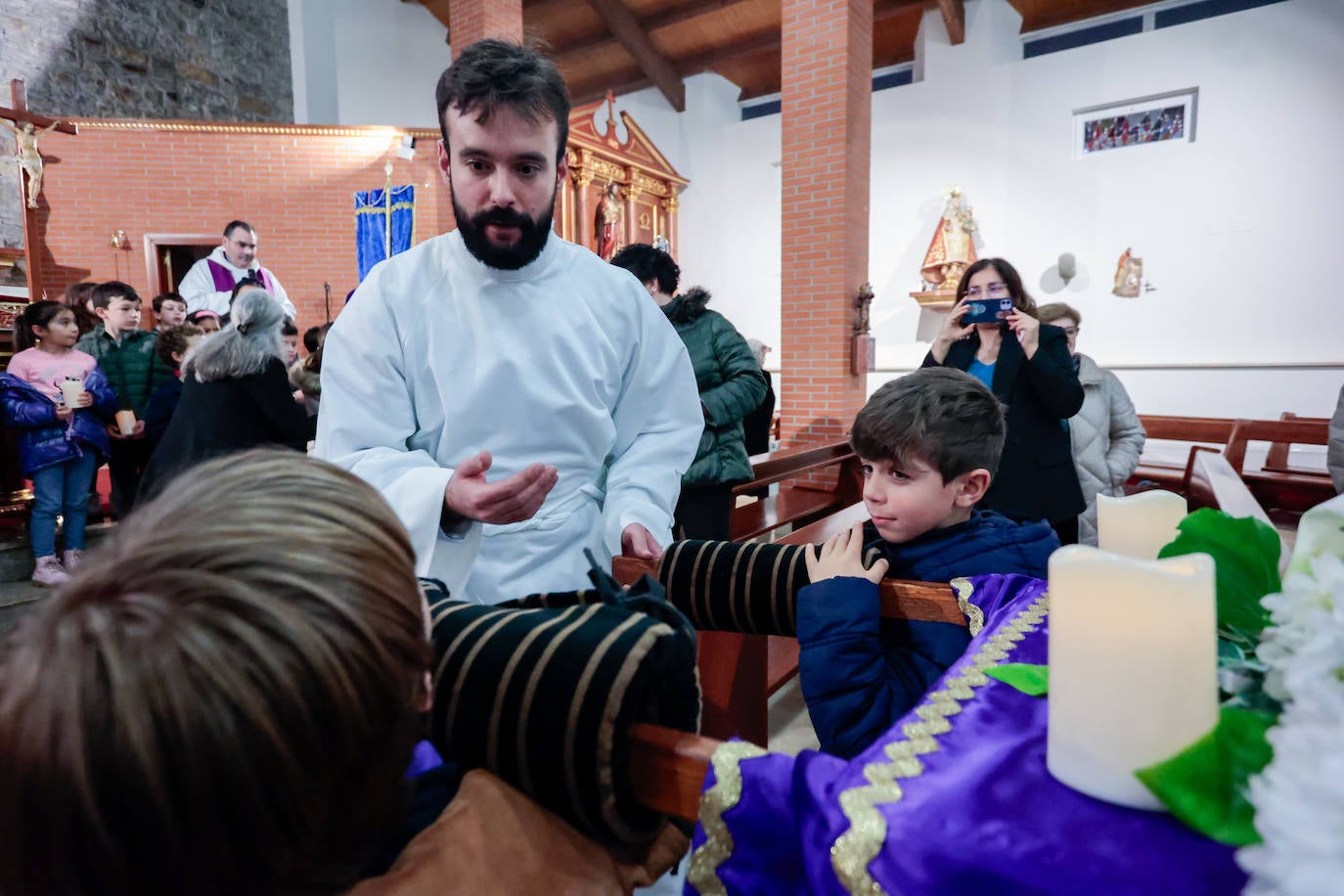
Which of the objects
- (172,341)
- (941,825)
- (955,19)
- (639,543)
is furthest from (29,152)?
(941,825)

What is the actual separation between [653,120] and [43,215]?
7434 millimetres

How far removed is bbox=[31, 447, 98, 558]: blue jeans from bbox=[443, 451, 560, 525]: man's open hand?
3.94 metres

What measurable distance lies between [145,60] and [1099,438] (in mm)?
10645

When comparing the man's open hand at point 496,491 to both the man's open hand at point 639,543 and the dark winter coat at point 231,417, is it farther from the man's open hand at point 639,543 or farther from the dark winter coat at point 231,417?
the dark winter coat at point 231,417

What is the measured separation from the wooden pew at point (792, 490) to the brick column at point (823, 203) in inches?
38.2

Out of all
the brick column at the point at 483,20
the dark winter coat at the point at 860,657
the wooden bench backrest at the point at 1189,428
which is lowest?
the wooden bench backrest at the point at 1189,428

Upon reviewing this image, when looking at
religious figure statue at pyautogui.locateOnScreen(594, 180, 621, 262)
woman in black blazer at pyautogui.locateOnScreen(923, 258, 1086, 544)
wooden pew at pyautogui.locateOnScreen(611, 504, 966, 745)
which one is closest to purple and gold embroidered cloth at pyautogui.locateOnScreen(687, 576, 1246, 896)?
wooden pew at pyautogui.locateOnScreen(611, 504, 966, 745)

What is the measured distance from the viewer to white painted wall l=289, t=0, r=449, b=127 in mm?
10047

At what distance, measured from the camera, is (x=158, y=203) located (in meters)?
8.47

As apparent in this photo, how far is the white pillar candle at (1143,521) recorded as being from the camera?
0.89 m

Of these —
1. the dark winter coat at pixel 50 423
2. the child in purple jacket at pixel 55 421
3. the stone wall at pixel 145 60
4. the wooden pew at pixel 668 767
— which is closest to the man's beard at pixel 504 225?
the wooden pew at pixel 668 767

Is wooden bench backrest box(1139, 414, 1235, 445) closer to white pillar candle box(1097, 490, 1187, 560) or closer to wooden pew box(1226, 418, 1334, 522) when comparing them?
wooden pew box(1226, 418, 1334, 522)

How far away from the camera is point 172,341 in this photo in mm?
4383

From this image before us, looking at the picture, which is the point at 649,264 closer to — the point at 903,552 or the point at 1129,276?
the point at 903,552
